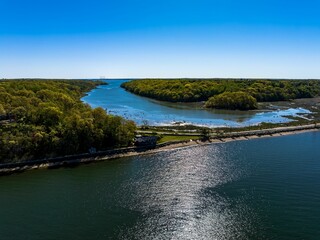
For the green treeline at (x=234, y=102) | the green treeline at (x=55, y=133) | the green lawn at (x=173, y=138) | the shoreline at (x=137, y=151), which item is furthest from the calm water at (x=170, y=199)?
the green treeline at (x=234, y=102)

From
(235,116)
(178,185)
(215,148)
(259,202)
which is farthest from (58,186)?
(235,116)

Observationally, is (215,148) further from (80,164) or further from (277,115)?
(277,115)

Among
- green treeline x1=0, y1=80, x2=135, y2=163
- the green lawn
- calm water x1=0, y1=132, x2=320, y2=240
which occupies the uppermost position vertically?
green treeline x1=0, y1=80, x2=135, y2=163

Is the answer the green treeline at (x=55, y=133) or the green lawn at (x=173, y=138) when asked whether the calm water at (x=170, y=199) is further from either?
the green lawn at (x=173, y=138)

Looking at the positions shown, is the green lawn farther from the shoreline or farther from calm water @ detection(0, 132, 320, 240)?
calm water @ detection(0, 132, 320, 240)

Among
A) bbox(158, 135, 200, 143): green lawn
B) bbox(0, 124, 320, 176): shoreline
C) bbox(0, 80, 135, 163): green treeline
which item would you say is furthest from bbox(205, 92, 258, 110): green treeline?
bbox(0, 80, 135, 163): green treeline

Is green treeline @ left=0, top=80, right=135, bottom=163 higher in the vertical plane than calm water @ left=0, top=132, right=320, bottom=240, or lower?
higher

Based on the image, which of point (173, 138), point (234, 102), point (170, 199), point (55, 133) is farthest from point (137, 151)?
point (234, 102)
